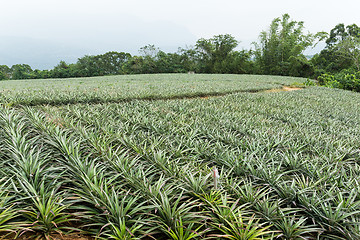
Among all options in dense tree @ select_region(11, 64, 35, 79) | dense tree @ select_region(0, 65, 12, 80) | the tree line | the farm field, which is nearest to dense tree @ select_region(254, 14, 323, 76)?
the tree line

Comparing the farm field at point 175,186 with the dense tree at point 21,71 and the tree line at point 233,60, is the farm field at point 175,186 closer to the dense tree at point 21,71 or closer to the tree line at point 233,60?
the tree line at point 233,60

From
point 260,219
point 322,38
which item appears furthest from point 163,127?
point 322,38

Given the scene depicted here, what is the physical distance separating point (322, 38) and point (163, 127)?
107 ft

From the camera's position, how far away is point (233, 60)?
3291cm

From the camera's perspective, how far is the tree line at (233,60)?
24.2 m

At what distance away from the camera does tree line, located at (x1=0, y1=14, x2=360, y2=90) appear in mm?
24156

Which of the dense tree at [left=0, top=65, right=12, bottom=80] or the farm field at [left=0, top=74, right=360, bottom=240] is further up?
the dense tree at [left=0, top=65, right=12, bottom=80]

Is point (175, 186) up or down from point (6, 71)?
down

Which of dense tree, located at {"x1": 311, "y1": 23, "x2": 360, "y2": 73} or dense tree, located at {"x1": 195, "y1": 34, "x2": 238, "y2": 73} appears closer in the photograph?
dense tree, located at {"x1": 311, "y1": 23, "x2": 360, "y2": 73}

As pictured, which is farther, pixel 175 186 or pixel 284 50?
pixel 284 50

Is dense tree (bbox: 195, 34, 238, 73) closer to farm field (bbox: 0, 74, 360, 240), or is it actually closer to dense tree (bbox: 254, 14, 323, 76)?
dense tree (bbox: 254, 14, 323, 76)

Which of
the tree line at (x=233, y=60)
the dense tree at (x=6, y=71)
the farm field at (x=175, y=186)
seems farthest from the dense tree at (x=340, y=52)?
the dense tree at (x=6, y=71)

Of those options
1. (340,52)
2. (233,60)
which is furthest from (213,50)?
(340,52)

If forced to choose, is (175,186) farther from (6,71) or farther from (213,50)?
(6,71)
